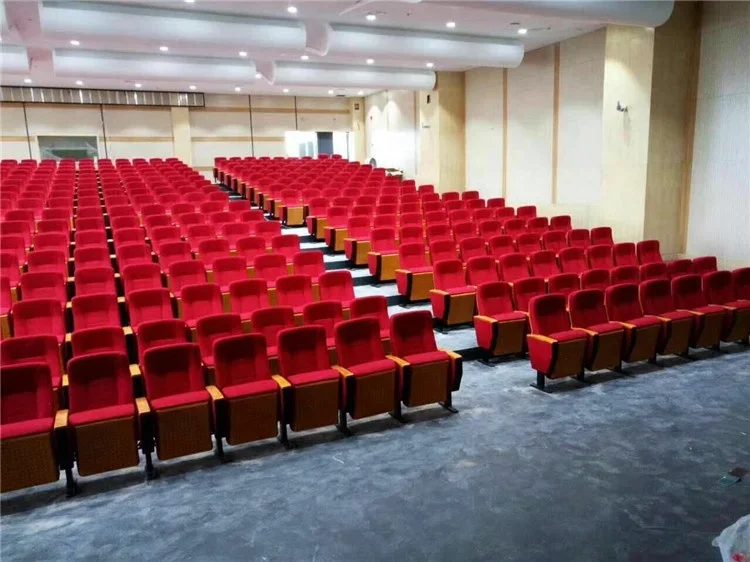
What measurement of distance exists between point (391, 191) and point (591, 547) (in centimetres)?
797

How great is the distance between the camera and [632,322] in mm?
4738

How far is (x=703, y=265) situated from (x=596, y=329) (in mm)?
2412

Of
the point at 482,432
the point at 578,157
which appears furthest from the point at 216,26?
the point at 482,432

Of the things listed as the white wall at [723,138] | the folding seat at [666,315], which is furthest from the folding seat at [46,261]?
the white wall at [723,138]

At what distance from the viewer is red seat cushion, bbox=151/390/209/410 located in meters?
3.26

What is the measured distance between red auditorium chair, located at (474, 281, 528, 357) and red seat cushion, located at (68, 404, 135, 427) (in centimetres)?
267

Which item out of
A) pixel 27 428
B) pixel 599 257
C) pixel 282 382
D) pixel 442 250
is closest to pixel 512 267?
pixel 442 250

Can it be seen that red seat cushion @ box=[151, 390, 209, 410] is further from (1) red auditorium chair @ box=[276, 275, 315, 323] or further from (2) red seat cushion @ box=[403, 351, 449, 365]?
(1) red auditorium chair @ box=[276, 275, 315, 323]

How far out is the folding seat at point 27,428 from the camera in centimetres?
295

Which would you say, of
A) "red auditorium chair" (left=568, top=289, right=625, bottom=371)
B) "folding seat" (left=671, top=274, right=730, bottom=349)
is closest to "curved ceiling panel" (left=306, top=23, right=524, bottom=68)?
"folding seat" (left=671, top=274, right=730, bottom=349)

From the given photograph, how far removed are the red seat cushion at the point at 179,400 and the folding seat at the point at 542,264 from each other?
372 cm

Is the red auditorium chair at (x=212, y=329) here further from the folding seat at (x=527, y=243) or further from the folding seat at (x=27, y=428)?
the folding seat at (x=527, y=243)

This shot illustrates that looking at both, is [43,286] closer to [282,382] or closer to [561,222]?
[282,382]

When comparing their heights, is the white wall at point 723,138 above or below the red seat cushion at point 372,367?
above
